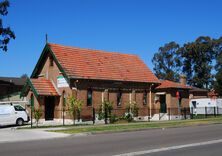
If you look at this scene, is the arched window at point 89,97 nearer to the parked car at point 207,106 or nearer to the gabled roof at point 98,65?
the gabled roof at point 98,65

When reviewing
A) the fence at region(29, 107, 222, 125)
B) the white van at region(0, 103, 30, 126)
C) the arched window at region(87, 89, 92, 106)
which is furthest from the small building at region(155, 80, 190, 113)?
the white van at region(0, 103, 30, 126)

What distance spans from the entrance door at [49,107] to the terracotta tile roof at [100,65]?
391 centimetres

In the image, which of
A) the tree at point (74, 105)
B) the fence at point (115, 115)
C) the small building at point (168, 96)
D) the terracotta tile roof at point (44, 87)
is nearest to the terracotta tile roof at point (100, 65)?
the small building at point (168, 96)

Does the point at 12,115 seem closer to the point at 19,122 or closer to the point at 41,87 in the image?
the point at 19,122

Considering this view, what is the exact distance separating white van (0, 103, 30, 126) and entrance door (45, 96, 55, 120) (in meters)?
4.51

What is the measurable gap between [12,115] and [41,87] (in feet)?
17.8

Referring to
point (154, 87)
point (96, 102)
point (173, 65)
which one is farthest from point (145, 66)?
point (173, 65)

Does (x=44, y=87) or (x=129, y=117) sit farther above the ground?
(x=44, y=87)

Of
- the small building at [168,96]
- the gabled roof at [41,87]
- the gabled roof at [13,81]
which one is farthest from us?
the gabled roof at [13,81]

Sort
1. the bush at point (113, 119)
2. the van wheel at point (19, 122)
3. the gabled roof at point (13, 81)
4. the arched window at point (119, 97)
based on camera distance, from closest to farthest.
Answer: the van wheel at point (19, 122) < the bush at point (113, 119) < the arched window at point (119, 97) < the gabled roof at point (13, 81)

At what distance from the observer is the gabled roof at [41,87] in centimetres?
3609

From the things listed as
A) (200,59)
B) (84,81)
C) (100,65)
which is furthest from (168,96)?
(200,59)

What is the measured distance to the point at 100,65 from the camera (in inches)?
1558

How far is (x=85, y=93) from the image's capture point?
36.6 m
